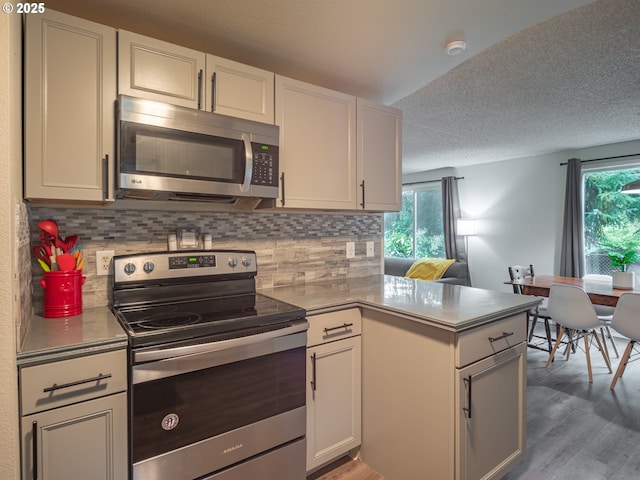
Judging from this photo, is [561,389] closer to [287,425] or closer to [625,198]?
[287,425]

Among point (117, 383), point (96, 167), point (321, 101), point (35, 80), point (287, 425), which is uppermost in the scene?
point (321, 101)

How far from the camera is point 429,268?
517 centimetres

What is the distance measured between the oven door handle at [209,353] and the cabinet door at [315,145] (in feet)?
2.27

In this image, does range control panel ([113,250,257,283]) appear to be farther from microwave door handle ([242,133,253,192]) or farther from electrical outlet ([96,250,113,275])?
microwave door handle ([242,133,253,192])

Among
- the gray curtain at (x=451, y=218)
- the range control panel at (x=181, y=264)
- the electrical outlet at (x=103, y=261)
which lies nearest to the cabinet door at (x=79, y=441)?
the range control panel at (x=181, y=264)

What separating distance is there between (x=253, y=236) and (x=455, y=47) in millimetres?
1428

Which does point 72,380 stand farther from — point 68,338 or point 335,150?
point 335,150

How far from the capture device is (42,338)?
1.12 metres

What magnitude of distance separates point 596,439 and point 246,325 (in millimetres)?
2280

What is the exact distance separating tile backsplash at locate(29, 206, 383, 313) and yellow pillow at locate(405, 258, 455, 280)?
8.64 feet

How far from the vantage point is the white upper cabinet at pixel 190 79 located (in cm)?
142

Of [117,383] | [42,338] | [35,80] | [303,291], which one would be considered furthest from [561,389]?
[35,80]

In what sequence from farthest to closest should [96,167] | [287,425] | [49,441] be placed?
[287,425] → [96,167] → [49,441]

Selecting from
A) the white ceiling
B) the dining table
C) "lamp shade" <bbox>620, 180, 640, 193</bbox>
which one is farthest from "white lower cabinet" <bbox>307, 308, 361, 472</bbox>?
"lamp shade" <bbox>620, 180, 640, 193</bbox>
